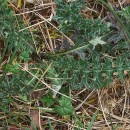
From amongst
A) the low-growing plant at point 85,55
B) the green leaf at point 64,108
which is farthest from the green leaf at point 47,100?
the low-growing plant at point 85,55

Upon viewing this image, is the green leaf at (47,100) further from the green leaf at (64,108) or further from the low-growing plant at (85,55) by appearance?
the low-growing plant at (85,55)

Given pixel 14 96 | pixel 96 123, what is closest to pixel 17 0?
pixel 14 96

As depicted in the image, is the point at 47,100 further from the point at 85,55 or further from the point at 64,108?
the point at 85,55

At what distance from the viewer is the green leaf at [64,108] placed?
6.18 ft

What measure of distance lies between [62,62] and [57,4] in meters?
0.40

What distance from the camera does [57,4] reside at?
192 cm

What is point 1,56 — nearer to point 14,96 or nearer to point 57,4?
point 14,96

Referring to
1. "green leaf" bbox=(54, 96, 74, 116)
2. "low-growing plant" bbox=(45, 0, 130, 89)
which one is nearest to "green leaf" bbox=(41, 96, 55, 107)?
"green leaf" bbox=(54, 96, 74, 116)

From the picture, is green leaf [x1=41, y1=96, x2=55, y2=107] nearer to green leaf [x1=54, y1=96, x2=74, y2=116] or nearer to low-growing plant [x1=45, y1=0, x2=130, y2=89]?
green leaf [x1=54, y1=96, x2=74, y2=116]

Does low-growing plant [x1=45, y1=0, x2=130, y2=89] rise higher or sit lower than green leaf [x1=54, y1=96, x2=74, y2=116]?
higher

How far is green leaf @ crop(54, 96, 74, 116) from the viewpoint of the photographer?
188cm

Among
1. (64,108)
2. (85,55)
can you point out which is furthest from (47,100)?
(85,55)

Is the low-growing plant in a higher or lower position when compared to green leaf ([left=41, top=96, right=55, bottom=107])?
higher

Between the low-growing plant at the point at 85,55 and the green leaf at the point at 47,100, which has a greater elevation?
the low-growing plant at the point at 85,55
